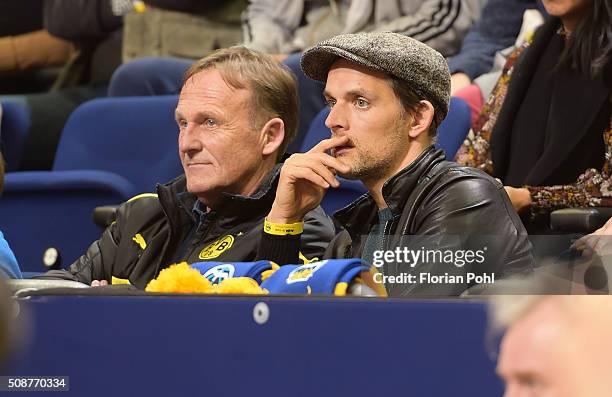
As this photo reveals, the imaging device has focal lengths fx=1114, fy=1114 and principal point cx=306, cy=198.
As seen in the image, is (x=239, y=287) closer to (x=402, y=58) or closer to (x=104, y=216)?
(x=402, y=58)

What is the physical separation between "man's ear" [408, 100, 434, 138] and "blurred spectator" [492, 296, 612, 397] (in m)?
1.19

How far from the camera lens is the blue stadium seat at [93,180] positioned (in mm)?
3404

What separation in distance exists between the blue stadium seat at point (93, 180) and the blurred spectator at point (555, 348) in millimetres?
2766

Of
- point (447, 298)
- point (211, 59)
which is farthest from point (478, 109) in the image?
point (447, 298)

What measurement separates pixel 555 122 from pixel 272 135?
2.45ft

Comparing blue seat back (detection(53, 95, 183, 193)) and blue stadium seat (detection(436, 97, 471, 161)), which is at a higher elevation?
blue stadium seat (detection(436, 97, 471, 161))

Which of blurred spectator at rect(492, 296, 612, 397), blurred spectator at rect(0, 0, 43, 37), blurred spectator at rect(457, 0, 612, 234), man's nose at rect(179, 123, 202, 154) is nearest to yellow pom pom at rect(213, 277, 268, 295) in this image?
blurred spectator at rect(492, 296, 612, 397)


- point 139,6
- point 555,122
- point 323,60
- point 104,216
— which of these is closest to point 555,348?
point 323,60

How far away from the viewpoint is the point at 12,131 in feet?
13.1

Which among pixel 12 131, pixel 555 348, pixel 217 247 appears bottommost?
pixel 12 131

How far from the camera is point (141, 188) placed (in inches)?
140

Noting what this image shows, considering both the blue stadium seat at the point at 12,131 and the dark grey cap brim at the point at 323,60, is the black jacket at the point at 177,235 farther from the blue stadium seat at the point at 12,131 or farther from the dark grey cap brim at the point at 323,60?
the blue stadium seat at the point at 12,131

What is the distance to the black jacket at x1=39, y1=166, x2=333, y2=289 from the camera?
84.3 inches

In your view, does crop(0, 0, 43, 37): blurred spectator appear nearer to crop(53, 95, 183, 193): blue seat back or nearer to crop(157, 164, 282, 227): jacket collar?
crop(53, 95, 183, 193): blue seat back
